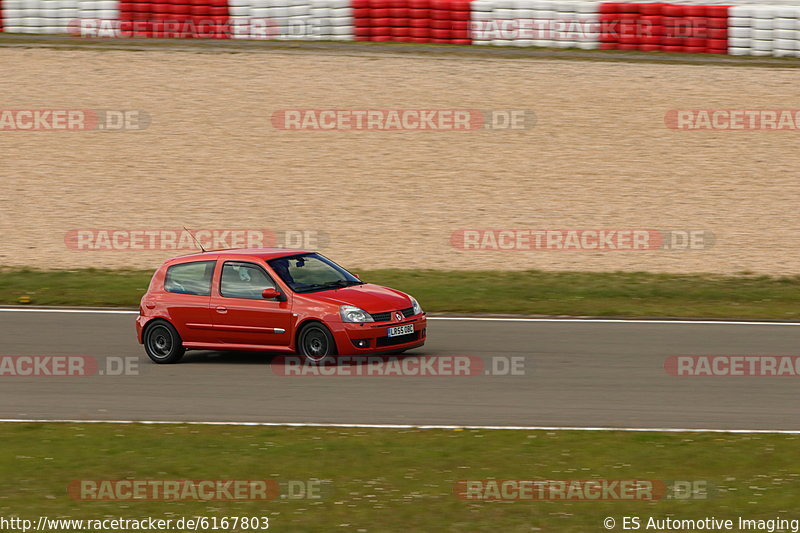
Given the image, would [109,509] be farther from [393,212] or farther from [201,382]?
[393,212]

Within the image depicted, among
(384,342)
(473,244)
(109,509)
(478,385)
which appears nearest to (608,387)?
(478,385)

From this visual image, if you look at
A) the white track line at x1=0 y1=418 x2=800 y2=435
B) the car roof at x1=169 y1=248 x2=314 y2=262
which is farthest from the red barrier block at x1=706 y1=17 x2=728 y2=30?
the white track line at x1=0 y1=418 x2=800 y2=435

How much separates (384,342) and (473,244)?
30.1 feet

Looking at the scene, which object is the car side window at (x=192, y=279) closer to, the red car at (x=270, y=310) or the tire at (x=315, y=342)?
the red car at (x=270, y=310)

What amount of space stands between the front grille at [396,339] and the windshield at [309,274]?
0.98m

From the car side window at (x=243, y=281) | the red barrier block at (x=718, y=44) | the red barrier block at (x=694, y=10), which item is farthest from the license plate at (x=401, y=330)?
the red barrier block at (x=718, y=44)

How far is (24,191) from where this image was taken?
987 inches

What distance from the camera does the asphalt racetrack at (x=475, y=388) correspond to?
37.2 ft

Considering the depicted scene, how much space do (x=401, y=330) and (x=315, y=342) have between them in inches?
38.8

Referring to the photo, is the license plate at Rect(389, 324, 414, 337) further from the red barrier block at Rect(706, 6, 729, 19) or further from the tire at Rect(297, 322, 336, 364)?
the red barrier block at Rect(706, 6, 729, 19)

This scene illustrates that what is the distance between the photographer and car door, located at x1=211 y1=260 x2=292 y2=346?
1362 centimetres

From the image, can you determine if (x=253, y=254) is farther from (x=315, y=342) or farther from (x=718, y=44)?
(x=718, y=44)

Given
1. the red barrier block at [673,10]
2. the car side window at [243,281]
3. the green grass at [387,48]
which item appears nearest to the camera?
the car side window at [243,281]

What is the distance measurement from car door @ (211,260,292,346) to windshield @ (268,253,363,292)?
214 mm
